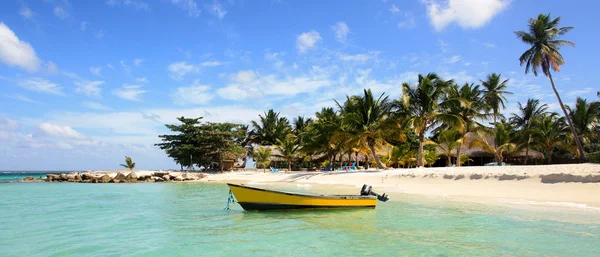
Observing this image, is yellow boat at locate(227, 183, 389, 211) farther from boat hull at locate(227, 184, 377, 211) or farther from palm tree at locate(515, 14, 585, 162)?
palm tree at locate(515, 14, 585, 162)

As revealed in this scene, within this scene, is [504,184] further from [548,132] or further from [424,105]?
[548,132]

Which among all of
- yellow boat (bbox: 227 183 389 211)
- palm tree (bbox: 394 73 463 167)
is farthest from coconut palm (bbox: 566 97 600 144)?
yellow boat (bbox: 227 183 389 211)

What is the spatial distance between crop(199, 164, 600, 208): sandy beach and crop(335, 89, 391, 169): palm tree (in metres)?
3.71

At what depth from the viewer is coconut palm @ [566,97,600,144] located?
27.6 m

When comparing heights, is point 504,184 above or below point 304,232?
above

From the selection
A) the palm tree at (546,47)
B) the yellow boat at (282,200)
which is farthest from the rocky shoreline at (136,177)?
the palm tree at (546,47)

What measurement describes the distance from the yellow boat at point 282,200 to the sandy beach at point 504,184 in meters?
4.75

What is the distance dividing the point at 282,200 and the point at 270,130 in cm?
3017

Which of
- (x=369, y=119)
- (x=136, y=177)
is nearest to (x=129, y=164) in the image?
(x=136, y=177)

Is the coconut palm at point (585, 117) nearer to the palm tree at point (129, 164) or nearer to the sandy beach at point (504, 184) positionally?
the sandy beach at point (504, 184)

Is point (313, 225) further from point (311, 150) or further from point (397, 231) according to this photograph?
point (311, 150)

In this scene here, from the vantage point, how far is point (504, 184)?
43.2 ft

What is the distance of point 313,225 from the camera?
8.27 m

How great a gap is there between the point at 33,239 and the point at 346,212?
24.2 feet
